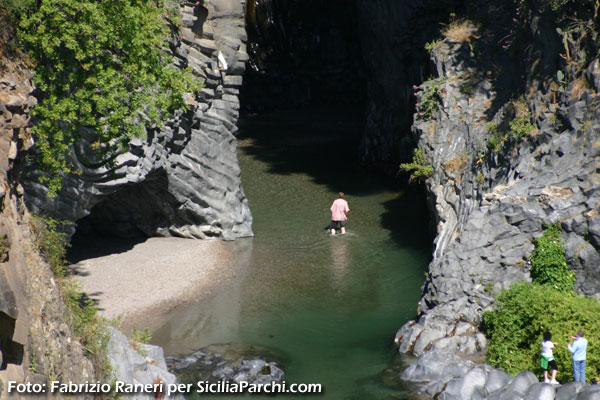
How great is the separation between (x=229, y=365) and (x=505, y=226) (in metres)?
7.78

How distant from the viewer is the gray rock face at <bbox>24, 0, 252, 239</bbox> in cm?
2617

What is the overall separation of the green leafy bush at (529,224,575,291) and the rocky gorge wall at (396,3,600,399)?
19 cm

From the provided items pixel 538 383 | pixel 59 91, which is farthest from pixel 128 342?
pixel 538 383

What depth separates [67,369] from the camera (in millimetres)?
14203

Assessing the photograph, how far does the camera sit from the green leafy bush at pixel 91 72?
1909 cm

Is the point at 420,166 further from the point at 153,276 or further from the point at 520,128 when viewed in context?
the point at 153,276

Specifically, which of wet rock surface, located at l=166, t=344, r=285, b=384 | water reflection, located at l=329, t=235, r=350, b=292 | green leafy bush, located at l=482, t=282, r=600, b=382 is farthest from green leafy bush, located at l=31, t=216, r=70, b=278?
water reflection, located at l=329, t=235, r=350, b=292

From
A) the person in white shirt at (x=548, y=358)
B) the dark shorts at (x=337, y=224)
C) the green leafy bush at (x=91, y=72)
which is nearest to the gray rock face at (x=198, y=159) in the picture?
the dark shorts at (x=337, y=224)

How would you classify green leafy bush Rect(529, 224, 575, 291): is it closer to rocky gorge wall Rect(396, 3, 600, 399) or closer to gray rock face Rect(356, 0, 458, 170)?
rocky gorge wall Rect(396, 3, 600, 399)

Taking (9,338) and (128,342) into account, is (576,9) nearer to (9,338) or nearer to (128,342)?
(128,342)

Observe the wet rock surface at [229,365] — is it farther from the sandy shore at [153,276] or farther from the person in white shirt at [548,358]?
the person in white shirt at [548,358]

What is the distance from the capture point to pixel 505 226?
2045cm

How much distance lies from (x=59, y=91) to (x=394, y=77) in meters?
19.2

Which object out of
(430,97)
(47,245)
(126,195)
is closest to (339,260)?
(430,97)
